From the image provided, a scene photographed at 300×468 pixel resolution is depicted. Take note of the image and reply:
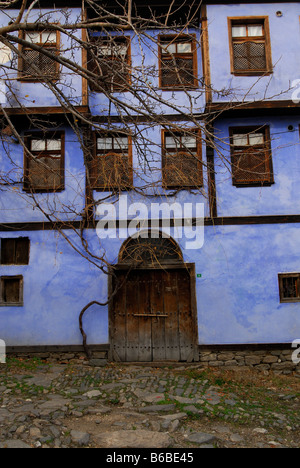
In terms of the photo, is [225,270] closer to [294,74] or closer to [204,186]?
[204,186]

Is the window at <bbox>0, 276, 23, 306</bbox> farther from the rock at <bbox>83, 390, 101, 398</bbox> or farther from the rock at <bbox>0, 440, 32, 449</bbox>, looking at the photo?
the rock at <bbox>0, 440, 32, 449</bbox>

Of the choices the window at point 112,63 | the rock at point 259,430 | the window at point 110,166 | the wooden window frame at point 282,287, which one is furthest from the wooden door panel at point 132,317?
the window at point 112,63

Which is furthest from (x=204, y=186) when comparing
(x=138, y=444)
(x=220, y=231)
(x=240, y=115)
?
(x=138, y=444)

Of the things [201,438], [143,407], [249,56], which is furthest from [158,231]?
[201,438]

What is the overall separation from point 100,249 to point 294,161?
464cm

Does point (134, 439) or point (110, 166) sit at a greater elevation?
point (110, 166)

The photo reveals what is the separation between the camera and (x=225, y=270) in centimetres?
794

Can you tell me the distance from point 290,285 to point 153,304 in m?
2.93

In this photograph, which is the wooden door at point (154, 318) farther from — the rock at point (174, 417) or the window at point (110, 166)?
the rock at point (174, 417)

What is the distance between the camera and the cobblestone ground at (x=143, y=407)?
13.6 feet

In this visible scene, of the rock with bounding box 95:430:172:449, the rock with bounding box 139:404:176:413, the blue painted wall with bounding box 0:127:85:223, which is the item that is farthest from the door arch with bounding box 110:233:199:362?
the rock with bounding box 95:430:172:449

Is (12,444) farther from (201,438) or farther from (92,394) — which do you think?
(92,394)

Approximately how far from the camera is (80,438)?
4066 mm

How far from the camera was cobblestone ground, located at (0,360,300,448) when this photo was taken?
13.6ft
